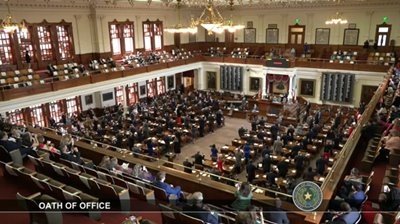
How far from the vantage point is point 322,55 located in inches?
1085

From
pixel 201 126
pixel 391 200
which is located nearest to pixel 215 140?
pixel 201 126

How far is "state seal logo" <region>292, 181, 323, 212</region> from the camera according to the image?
603 centimetres

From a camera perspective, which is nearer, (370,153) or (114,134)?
(370,153)

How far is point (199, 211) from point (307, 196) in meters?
2.03

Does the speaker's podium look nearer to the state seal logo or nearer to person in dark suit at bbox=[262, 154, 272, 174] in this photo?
person in dark suit at bbox=[262, 154, 272, 174]

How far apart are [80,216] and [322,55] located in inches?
1005

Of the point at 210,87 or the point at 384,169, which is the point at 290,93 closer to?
the point at 210,87

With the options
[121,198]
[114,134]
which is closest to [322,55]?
[114,134]

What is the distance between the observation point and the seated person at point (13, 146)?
27.4 feet

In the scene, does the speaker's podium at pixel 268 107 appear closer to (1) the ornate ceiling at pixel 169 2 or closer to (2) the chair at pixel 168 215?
(1) the ornate ceiling at pixel 169 2

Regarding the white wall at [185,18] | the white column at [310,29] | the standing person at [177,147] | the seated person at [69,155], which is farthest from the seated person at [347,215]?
the white column at [310,29]

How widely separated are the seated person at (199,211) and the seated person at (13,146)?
509 cm

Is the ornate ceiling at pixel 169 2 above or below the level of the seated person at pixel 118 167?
above

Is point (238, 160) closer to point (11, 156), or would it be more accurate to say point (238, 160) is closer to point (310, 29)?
point (11, 156)
